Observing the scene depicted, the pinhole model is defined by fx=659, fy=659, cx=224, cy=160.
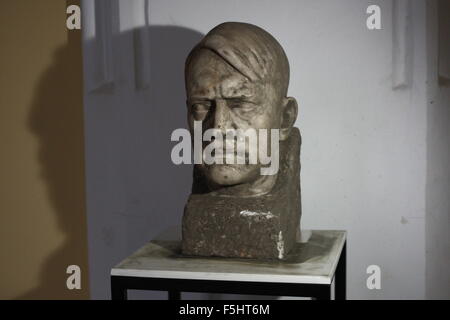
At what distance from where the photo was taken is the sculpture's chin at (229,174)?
187 cm

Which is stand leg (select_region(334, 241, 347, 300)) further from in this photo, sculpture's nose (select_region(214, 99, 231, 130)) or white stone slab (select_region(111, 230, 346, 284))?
sculpture's nose (select_region(214, 99, 231, 130))

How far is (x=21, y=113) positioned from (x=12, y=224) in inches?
18.1

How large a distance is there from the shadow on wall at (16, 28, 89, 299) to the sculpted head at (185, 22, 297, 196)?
2.84 feet

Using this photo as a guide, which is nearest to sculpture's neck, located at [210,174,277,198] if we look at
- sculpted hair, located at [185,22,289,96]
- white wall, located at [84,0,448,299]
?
sculpted hair, located at [185,22,289,96]

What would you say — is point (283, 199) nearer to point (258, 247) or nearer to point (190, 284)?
point (258, 247)

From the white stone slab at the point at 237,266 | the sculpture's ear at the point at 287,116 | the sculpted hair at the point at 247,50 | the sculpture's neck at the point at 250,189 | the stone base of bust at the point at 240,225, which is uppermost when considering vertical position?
the sculpted hair at the point at 247,50

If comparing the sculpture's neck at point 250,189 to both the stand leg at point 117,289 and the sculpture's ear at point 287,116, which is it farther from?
the stand leg at point 117,289

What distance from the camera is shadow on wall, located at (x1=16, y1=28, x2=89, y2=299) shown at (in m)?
2.62

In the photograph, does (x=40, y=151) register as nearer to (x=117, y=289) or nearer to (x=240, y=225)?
(x=117, y=289)

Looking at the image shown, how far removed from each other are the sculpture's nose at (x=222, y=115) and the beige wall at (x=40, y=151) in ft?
3.11

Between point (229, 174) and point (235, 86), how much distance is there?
0.82 feet

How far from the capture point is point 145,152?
8.48 ft

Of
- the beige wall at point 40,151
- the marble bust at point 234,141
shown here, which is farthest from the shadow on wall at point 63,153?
the marble bust at point 234,141
